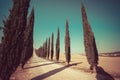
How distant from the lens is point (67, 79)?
1239cm

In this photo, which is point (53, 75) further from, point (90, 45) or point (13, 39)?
point (90, 45)

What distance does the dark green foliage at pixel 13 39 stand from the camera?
925cm

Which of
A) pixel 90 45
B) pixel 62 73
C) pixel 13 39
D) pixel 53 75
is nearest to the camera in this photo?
pixel 13 39

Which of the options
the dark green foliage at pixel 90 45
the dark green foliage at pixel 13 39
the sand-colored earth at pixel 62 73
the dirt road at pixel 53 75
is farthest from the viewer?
the dark green foliage at pixel 90 45

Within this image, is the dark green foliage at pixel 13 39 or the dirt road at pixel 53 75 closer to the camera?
the dark green foliage at pixel 13 39

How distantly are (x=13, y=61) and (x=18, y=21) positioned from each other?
3154 millimetres

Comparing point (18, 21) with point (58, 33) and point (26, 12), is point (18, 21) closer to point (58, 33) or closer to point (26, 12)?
point (26, 12)

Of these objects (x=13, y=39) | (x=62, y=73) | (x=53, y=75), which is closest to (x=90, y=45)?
(x=62, y=73)

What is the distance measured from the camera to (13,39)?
992 cm

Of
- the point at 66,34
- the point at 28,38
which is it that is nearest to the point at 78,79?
the point at 28,38

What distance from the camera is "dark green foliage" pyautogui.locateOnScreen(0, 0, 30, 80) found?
9250 millimetres

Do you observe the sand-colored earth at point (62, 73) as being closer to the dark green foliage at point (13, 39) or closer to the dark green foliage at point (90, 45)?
the dark green foliage at point (90, 45)

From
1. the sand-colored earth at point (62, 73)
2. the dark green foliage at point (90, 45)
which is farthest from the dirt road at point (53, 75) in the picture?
the dark green foliage at point (90, 45)

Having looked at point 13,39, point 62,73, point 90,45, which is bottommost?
point 62,73
